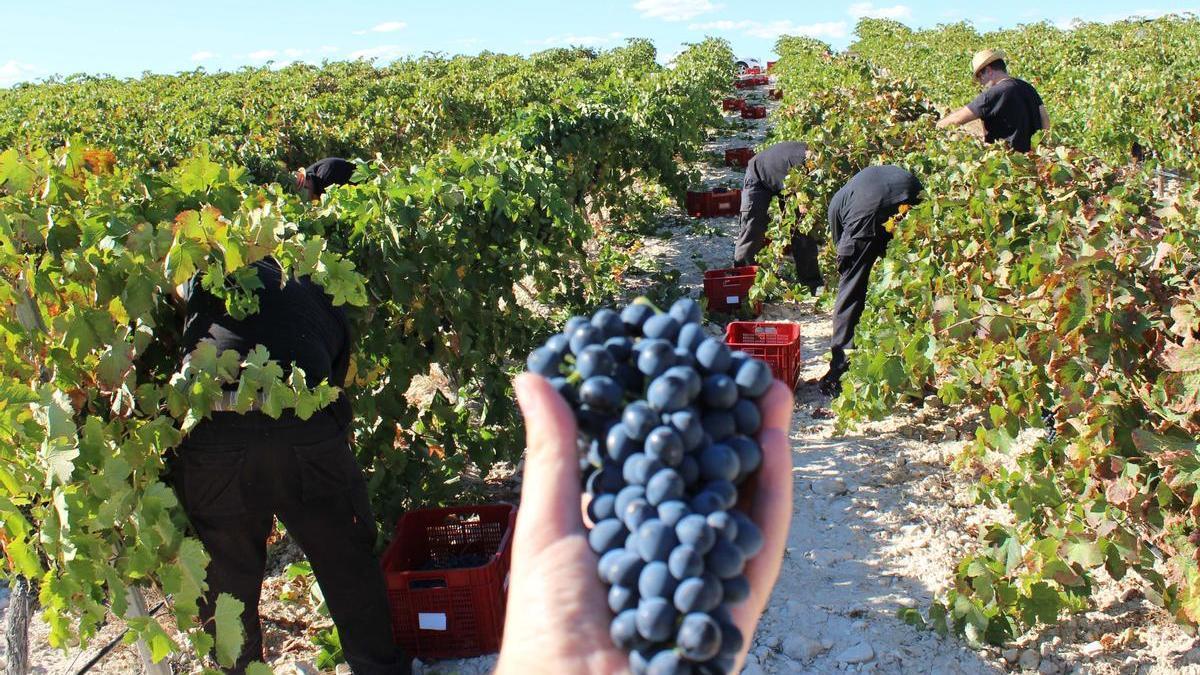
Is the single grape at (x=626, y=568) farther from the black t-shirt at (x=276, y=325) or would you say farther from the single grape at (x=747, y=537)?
the black t-shirt at (x=276, y=325)

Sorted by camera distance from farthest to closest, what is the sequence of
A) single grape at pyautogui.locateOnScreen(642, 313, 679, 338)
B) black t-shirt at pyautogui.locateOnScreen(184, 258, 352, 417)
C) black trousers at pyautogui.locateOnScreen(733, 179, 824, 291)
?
black trousers at pyautogui.locateOnScreen(733, 179, 824, 291), black t-shirt at pyautogui.locateOnScreen(184, 258, 352, 417), single grape at pyautogui.locateOnScreen(642, 313, 679, 338)

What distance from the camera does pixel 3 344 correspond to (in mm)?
2266

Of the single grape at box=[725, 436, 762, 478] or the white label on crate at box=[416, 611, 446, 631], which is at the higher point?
the single grape at box=[725, 436, 762, 478]

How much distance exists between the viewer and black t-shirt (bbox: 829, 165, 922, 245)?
5.28m

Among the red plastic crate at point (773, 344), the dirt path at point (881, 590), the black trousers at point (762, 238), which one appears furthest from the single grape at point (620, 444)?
the black trousers at point (762, 238)

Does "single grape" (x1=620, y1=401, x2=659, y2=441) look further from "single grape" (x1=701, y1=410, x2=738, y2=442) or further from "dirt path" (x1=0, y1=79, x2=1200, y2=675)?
"dirt path" (x1=0, y1=79, x2=1200, y2=675)

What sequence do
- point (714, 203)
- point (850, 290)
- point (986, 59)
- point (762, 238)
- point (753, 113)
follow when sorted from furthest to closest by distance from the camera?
point (753, 113) → point (714, 203) → point (762, 238) → point (986, 59) → point (850, 290)

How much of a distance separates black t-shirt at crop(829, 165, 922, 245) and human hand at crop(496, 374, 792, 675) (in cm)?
425

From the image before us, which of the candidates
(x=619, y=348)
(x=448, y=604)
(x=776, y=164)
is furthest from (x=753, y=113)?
(x=619, y=348)

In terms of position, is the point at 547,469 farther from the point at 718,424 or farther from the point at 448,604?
the point at 448,604

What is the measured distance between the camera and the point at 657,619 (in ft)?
3.65

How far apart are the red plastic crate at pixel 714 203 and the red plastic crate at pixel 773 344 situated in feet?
17.1

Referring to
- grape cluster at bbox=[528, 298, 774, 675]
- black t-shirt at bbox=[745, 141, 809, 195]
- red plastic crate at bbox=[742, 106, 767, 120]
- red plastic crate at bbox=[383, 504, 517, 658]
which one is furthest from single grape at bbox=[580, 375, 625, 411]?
red plastic crate at bbox=[742, 106, 767, 120]

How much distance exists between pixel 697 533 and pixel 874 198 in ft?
14.9
